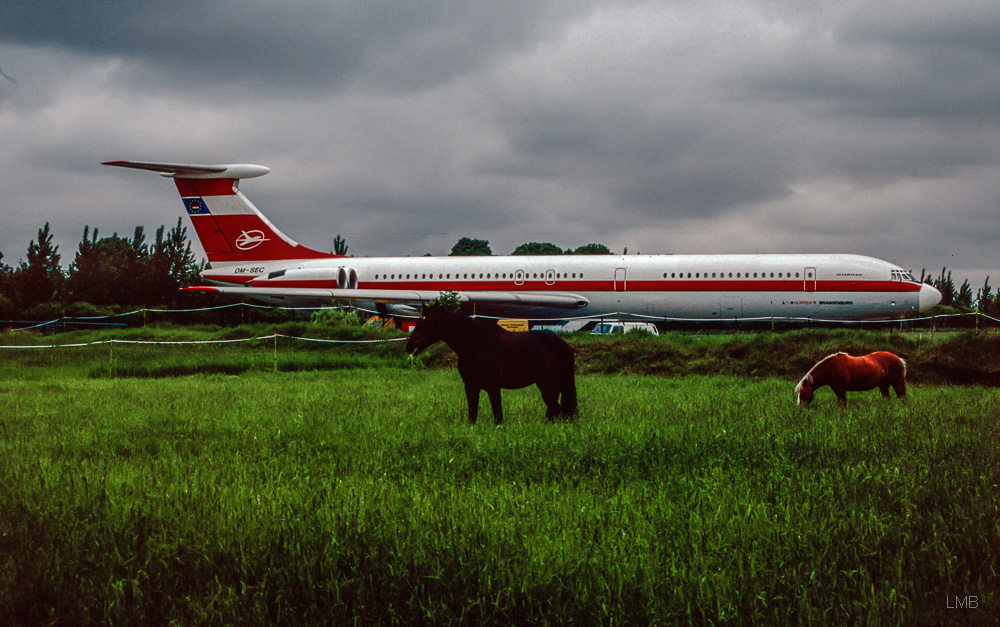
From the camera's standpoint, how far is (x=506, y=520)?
15.4ft

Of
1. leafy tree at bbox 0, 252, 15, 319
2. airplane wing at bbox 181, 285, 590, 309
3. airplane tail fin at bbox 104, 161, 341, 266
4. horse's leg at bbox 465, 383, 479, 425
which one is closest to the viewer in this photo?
horse's leg at bbox 465, 383, 479, 425

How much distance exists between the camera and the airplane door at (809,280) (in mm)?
28625

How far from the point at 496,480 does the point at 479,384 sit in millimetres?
2499

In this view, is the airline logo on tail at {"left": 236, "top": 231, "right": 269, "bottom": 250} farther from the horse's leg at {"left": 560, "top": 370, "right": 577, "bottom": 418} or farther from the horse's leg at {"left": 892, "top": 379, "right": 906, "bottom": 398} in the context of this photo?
the horse's leg at {"left": 892, "top": 379, "right": 906, "bottom": 398}

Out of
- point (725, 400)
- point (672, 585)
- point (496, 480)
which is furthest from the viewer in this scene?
point (725, 400)

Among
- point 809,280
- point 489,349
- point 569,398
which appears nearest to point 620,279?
point 809,280

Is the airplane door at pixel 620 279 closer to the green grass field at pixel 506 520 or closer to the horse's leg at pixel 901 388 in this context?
the horse's leg at pixel 901 388

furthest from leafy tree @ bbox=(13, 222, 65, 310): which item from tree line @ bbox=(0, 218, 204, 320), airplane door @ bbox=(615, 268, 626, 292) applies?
airplane door @ bbox=(615, 268, 626, 292)

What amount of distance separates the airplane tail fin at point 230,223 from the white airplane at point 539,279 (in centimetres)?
5

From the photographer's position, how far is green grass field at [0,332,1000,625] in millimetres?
3658

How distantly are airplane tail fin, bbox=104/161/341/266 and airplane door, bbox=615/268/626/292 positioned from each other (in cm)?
1524

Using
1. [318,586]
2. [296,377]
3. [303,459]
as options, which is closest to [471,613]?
[318,586]

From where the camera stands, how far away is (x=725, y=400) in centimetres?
1138

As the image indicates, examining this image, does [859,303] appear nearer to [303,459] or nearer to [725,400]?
[725,400]
